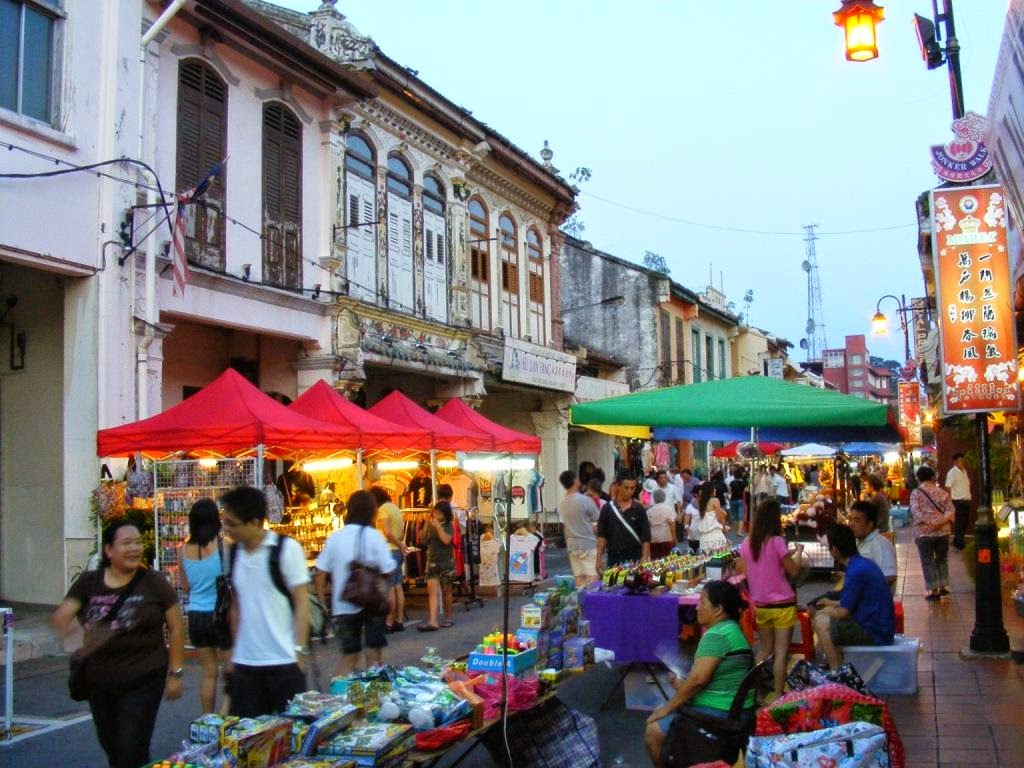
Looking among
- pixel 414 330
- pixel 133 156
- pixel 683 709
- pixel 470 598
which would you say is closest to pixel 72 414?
pixel 133 156

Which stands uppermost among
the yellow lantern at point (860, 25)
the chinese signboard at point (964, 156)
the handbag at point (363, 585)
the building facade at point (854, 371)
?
the building facade at point (854, 371)

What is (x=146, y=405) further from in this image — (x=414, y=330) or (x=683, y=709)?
(x=683, y=709)

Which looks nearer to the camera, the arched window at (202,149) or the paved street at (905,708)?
the paved street at (905,708)

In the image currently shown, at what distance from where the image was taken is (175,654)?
5.17 metres

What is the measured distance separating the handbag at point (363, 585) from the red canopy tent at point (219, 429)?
4.10 meters

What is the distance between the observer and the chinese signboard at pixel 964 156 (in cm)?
880

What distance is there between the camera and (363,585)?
7375 millimetres

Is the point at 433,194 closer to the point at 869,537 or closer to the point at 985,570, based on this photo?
the point at 869,537

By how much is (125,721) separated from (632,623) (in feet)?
13.3

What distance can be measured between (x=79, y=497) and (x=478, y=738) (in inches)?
308

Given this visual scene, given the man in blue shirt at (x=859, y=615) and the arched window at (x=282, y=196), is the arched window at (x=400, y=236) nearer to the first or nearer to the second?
the arched window at (x=282, y=196)

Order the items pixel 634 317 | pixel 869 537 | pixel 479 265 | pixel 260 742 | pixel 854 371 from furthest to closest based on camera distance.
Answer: pixel 854 371 → pixel 634 317 → pixel 479 265 → pixel 869 537 → pixel 260 742

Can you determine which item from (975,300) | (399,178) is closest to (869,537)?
(975,300)

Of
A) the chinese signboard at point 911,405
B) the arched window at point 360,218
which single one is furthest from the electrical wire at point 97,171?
the chinese signboard at point 911,405
